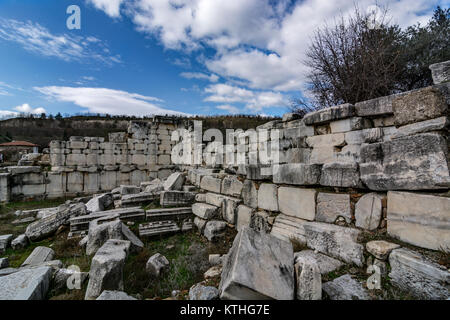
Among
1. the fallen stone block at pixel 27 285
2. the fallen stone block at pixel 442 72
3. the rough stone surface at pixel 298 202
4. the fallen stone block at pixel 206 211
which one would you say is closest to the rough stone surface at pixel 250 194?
the rough stone surface at pixel 298 202

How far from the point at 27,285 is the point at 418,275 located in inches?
154

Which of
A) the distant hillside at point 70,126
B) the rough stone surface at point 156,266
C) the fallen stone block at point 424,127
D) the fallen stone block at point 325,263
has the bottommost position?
the rough stone surface at point 156,266

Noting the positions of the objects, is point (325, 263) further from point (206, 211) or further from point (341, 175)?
point (206, 211)

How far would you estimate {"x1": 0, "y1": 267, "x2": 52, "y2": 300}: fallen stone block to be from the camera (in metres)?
2.21

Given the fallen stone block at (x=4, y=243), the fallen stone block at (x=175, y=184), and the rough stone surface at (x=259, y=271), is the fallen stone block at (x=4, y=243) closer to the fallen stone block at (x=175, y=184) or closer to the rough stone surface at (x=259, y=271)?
the fallen stone block at (x=175, y=184)

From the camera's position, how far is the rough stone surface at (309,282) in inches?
72.9

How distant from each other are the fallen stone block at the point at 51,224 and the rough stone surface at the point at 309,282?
512 cm

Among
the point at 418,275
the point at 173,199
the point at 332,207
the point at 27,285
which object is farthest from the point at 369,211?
the point at 173,199

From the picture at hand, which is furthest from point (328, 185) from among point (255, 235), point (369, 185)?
point (255, 235)

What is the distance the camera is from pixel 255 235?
7.42 ft

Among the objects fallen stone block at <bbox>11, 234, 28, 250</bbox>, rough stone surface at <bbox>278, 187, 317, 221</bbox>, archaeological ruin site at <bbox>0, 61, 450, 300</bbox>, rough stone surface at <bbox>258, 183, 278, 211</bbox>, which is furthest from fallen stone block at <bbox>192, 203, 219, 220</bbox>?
fallen stone block at <bbox>11, 234, 28, 250</bbox>

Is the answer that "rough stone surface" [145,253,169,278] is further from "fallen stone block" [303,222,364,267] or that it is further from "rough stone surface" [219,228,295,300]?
"fallen stone block" [303,222,364,267]

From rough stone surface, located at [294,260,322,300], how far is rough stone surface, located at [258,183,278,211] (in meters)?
1.74
